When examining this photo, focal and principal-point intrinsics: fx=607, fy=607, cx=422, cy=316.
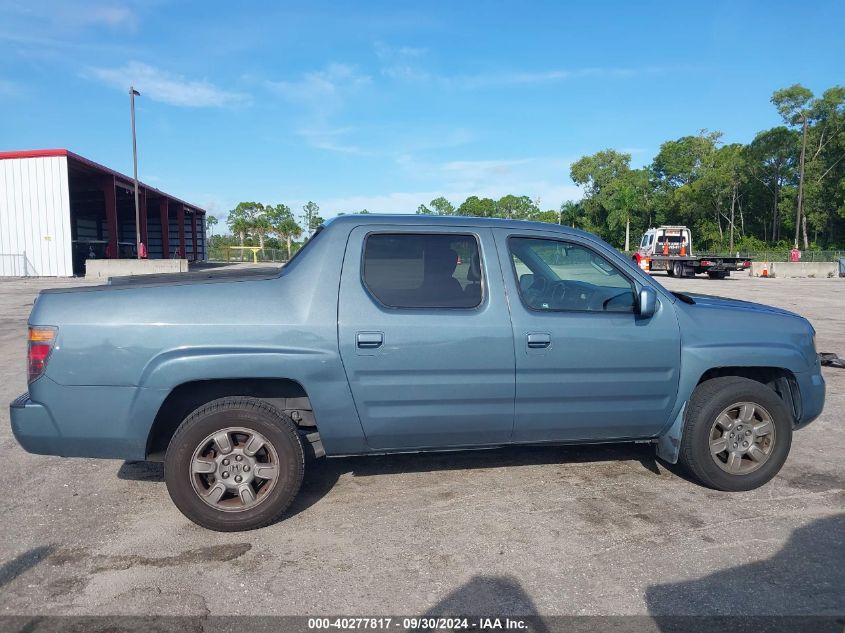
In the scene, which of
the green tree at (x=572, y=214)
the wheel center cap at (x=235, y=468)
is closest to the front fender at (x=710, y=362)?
the wheel center cap at (x=235, y=468)

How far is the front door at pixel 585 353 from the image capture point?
3.77 meters

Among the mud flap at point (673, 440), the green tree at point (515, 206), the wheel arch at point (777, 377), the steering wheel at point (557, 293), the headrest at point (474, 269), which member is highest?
the green tree at point (515, 206)

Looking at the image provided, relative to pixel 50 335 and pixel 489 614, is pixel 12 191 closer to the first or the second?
pixel 50 335

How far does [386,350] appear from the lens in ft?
11.7

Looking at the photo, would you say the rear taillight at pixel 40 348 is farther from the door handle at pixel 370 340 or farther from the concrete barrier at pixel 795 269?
the concrete barrier at pixel 795 269

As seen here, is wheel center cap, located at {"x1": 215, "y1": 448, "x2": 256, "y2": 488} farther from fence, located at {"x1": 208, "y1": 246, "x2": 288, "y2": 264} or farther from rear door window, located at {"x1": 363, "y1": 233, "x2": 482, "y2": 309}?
fence, located at {"x1": 208, "y1": 246, "x2": 288, "y2": 264}

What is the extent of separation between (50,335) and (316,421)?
1531mm

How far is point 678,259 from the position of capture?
104 ft

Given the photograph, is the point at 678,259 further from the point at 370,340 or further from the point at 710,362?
the point at 370,340

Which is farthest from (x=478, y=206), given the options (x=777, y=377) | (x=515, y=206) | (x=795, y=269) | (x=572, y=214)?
(x=777, y=377)

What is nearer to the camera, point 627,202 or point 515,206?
point 627,202

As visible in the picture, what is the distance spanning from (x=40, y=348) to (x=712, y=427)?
4137mm

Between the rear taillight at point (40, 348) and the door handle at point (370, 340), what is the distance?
1.68m

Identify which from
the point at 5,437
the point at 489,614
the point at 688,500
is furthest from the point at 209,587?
the point at 5,437
